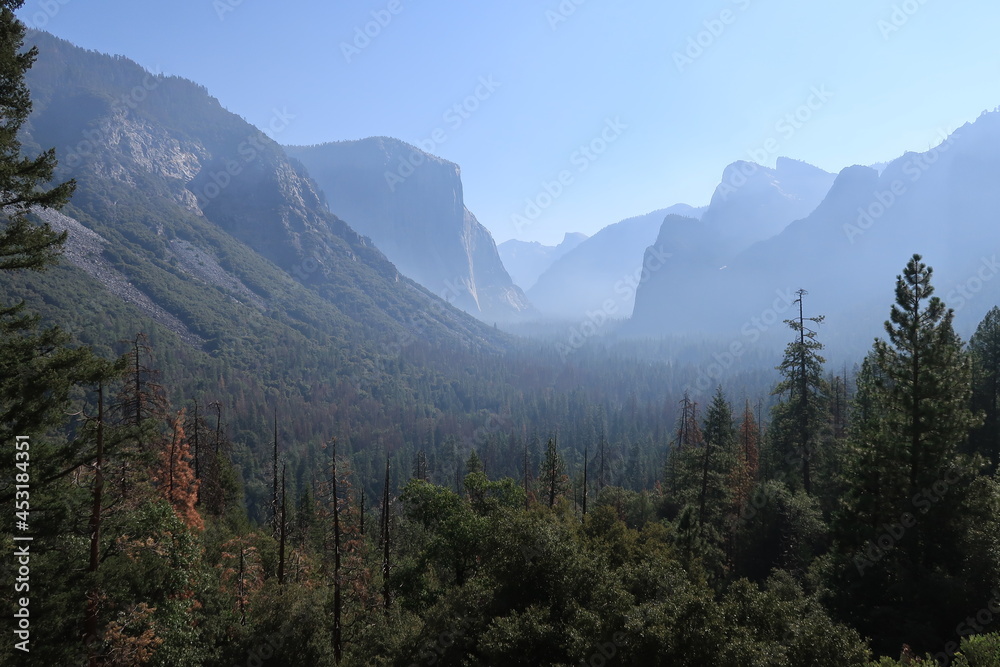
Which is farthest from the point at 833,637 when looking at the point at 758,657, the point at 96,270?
the point at 96,270

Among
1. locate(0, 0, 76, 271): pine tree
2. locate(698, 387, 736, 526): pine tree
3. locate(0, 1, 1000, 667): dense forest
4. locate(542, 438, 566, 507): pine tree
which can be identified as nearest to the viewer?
locate(0, 0, 76, 271): pine tree

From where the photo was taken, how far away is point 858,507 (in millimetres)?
19578

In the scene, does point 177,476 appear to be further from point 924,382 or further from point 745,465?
point 745,465

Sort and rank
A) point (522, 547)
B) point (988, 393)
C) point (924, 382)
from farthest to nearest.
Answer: point (988, 393) → point (924, 382) → point (522, 547)

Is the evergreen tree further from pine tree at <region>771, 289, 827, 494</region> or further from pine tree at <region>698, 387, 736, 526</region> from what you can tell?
pine tree at <region>698, 387, 736, 526</region>

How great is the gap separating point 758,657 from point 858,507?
12571 mm

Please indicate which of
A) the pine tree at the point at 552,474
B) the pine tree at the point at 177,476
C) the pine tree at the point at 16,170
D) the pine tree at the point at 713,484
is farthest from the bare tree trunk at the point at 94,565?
the pine tree at the point at 713,484

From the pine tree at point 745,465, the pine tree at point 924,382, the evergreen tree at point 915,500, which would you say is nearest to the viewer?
the evergreen tree at point 915,500

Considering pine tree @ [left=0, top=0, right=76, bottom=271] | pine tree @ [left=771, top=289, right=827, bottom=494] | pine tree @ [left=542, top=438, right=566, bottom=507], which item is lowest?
pine tree @ [left=542, top=438, right=566, bottom=507]

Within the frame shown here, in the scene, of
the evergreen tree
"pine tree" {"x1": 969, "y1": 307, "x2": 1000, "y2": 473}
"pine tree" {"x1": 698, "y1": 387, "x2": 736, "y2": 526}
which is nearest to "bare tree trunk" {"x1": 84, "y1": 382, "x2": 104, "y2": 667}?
the evergreen tree

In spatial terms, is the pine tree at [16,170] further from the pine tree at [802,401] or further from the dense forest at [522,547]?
the pine tree at [802,401]

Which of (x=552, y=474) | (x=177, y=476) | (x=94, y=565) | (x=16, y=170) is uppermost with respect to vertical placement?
(x=16, y=170)

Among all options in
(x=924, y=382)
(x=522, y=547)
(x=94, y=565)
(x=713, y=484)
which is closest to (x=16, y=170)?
(x=94, y=565)

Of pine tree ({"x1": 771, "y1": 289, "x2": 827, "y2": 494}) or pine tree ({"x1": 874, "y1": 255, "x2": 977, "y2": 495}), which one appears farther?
pine tree ({"x1": 771, "y1": 289, "x2": 827, "y2": 494})
